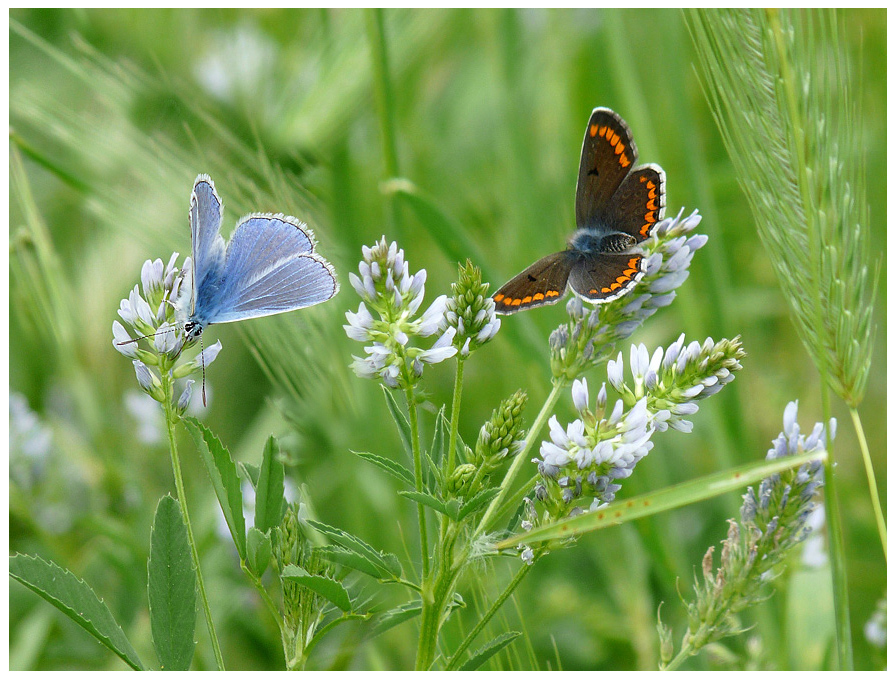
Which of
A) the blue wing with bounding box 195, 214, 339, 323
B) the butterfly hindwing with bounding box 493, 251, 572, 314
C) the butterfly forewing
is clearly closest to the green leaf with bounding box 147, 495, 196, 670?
the blue wing with bounding box 195, 214, 339, 323

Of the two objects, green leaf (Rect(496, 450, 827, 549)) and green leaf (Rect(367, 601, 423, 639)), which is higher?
green leaf (Rect(496, 450, 827, 549))

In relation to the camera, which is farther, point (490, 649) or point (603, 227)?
point (603, 227)

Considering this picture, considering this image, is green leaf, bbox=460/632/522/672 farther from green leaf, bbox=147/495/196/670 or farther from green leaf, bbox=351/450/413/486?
green leaf, bbox=147/495/196/670

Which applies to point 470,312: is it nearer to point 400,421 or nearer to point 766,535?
point 400,421

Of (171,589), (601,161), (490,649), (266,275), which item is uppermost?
(601,161)

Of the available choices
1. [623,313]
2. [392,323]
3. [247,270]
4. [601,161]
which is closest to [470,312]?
[392,323]

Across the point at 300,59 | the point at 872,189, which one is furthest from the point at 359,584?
the point at 872,189
